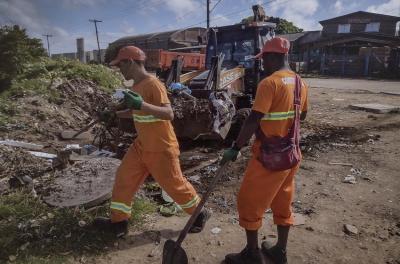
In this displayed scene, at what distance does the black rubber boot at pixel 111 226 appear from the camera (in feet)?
11.7

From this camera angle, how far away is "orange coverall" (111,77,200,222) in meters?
3.27

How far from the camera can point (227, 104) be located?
6.73 meters

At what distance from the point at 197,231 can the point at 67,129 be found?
5.52 meters

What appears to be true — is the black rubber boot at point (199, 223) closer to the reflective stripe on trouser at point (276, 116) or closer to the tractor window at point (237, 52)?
the reflective stripe on trouser at point (276, 116)

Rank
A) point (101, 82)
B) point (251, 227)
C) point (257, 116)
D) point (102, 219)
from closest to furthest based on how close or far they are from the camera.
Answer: point (257, 116), point (251, 227), point (102, 219), point (101, 82)

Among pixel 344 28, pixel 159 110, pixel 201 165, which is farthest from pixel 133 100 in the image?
pixel 344 28

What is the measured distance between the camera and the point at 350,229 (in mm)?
3842

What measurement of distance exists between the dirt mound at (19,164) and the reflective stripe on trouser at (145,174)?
2.17 meters

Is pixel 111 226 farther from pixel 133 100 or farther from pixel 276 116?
pixel 276 116

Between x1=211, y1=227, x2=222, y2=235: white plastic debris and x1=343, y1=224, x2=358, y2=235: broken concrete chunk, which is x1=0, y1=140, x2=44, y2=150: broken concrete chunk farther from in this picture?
x1=343, y1=224, x2=358, y2=235: broken concrete chunk

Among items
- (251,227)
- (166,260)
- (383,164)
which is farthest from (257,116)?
(383,164)

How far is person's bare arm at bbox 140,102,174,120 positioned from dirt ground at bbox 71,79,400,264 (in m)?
1.27

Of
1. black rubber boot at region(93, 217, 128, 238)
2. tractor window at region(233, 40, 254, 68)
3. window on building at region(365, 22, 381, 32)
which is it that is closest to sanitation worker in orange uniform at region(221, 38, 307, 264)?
black rubber boot at region(93, 217, 128, 238)

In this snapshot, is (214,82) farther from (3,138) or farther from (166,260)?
(166,260)
